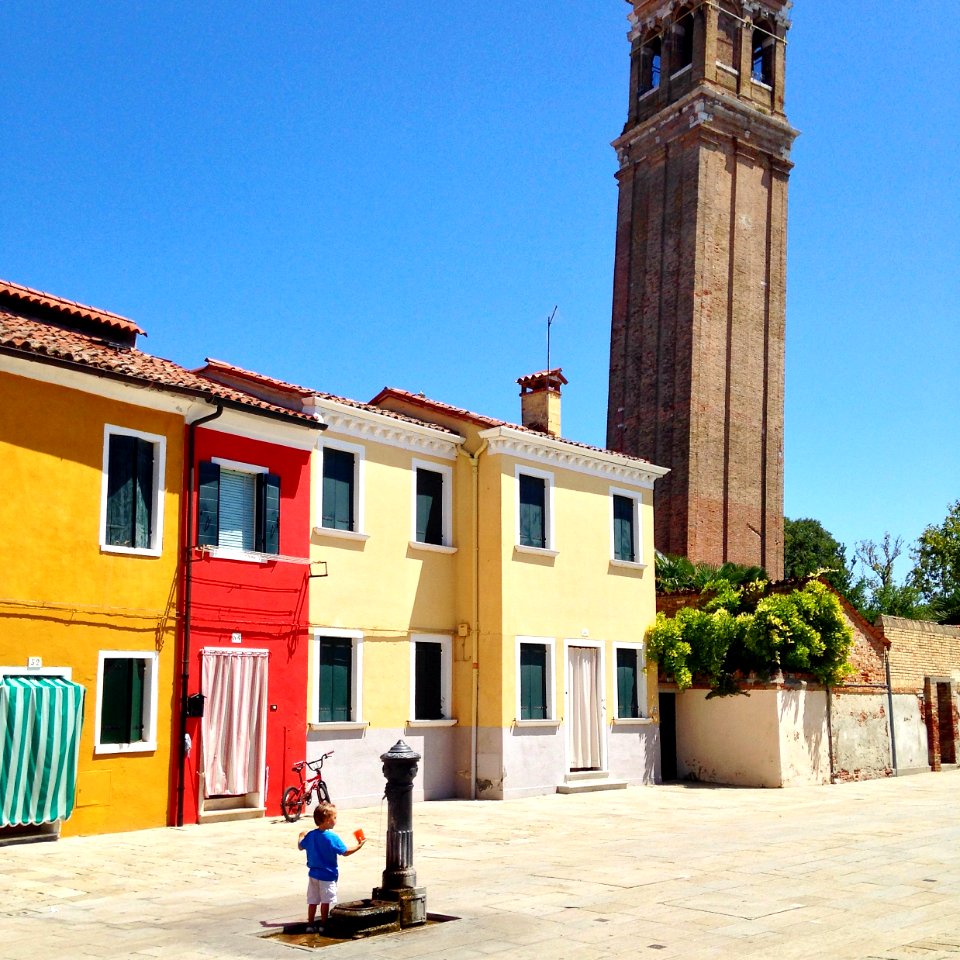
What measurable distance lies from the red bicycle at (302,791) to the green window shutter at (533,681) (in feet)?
14.7

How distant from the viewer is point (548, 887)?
11.2 m

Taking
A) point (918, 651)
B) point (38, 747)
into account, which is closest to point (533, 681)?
point (38, 747)

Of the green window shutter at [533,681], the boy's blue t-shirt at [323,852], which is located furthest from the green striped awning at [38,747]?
the green window shutter at [533,681]

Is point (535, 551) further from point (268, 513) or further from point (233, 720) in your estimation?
point (233, 720)

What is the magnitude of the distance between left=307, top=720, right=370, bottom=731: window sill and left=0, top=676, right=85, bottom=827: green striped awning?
14.3 feet

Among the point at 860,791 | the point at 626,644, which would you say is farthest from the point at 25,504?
the point at 860,791

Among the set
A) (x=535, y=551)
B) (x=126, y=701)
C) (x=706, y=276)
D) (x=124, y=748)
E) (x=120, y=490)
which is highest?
(x=706, y=276)

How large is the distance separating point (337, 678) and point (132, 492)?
4.98m

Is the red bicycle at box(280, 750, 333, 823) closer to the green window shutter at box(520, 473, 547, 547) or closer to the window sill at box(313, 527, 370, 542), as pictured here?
the window sill at box(313, 527, 370, 542)

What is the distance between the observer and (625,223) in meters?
44.0

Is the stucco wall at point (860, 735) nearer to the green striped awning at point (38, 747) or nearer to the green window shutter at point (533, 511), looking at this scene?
the green window shutter at point (533, 511)

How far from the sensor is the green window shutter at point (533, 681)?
69.9 ft

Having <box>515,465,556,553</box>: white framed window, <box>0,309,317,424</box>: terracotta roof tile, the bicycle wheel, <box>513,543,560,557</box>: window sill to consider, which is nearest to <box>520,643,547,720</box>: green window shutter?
<box>513,543,560,557</box>: window sill

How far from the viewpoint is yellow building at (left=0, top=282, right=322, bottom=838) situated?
14.4 m
